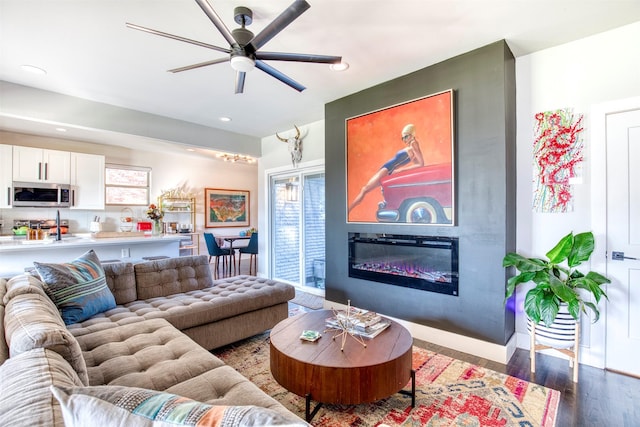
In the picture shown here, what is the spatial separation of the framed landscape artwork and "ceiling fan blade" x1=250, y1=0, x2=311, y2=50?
5.71 ft

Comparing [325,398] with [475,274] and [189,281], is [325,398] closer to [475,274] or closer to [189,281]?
[475,274]

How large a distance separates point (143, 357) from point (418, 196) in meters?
2.64

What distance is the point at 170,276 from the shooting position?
3.03 m

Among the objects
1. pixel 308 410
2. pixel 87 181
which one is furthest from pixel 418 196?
pixel 87 181

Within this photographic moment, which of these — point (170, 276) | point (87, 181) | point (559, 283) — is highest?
point (87, 181)

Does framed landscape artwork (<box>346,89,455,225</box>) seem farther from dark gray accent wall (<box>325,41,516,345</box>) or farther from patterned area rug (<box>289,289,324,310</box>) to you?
patterned area rug (<box>289,289,324,310</box>)

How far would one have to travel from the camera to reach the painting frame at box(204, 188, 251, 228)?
7.87 metres

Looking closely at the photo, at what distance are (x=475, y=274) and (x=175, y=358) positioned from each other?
2.49 meters

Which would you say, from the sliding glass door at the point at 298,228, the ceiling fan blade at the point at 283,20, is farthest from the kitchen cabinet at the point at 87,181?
the ceiling fan blade at the point at 283,20

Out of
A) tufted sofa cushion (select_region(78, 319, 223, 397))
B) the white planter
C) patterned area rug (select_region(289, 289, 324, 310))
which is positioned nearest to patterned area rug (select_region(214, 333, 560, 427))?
the white planter

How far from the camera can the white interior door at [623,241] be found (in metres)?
2.35

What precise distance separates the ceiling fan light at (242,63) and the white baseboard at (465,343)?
287 centimetres

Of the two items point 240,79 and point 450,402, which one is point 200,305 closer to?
point 240,79

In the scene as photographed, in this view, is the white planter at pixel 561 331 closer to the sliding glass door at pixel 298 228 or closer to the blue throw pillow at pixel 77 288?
the sliding glass door at pixel 298 228
